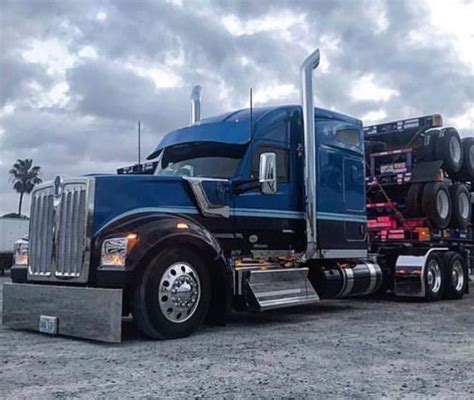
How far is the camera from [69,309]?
22.5 feet

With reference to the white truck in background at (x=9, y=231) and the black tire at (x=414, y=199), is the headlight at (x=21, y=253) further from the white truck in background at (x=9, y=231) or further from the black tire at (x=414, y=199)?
the white truck in background at (x=9, y=231)

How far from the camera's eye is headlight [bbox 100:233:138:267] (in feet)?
21.9

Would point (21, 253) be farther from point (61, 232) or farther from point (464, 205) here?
A: point (464, 205)

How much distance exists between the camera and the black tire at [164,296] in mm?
6734

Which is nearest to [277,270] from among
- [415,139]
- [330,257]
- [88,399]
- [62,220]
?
[330,257]

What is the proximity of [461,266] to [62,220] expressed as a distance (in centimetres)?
847

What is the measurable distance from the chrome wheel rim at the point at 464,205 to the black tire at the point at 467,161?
40 centimetres

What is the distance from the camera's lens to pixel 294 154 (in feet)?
29.6

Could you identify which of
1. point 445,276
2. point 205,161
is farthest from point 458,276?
point 205,161

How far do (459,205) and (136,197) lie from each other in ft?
25.2

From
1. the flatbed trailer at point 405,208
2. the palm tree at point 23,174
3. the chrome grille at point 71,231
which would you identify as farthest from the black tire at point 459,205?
the palm tree at point 23,174

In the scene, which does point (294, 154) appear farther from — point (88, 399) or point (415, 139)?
point (88, 399)

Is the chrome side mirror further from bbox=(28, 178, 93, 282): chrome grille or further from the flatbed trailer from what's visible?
the flatbed trailer

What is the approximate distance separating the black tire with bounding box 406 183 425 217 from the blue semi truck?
1539 mm
